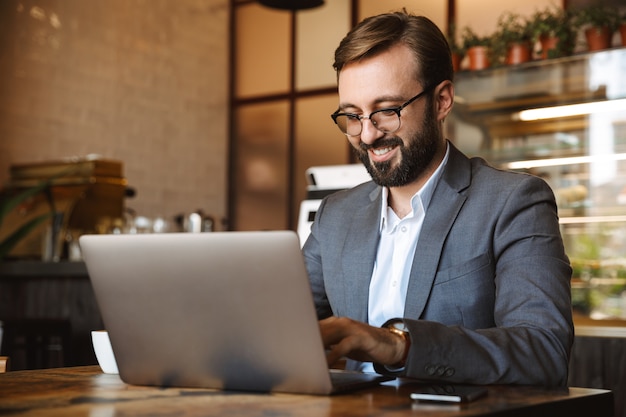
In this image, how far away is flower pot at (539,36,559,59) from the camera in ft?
14.5

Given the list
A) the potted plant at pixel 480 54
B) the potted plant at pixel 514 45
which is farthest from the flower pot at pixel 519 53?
the potted plant at pixel 480 54

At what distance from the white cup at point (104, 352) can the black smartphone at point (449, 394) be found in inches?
21.3

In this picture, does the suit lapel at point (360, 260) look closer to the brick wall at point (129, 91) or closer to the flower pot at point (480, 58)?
the flower pot at point (480, 58)

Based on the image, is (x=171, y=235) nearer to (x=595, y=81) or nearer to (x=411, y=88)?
(x=411, y=88)

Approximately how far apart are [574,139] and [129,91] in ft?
11.1

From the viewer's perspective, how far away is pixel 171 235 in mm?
1155

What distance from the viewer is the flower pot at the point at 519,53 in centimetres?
452

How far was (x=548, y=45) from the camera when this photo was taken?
446cm

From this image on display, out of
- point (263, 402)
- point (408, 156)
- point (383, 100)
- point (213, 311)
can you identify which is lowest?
point (263, 402)

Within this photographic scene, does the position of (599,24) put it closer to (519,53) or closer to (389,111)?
(519,53)

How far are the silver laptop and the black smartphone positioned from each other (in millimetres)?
113

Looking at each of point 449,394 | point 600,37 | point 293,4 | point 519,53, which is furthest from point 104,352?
point 600,37

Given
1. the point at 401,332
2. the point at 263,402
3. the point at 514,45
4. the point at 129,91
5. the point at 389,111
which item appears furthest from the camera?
the point at 129,91

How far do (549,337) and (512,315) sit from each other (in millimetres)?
79
